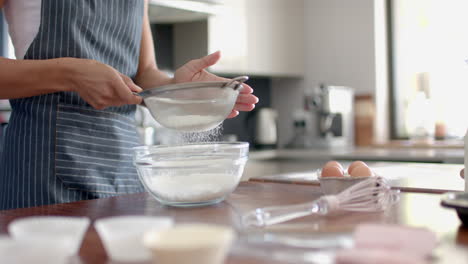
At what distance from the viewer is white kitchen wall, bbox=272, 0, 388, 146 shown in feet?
12.2

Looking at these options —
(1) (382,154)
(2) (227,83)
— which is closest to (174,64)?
(1) (382,154)

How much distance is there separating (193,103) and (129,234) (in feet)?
1.61

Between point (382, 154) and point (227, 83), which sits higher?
point (227, 83)

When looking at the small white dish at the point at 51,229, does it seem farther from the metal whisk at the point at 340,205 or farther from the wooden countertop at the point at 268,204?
the metal whisk at the point at 340,205

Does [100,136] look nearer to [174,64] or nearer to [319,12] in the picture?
[174,64]

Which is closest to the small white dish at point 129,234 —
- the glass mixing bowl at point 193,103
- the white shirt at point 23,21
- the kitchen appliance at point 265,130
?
the glass mixing bowl at point 193,103

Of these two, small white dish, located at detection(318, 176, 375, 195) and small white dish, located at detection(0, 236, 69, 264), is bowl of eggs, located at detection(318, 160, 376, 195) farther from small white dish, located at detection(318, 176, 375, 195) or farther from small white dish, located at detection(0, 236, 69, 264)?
small white dish, located at detection(0, 236, 69, 264)

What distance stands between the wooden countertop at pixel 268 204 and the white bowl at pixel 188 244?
0.24ft

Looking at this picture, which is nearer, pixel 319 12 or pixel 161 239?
pixel 161 239

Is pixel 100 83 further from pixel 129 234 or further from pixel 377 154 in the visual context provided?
pixel 377 154

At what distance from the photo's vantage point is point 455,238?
0.69m

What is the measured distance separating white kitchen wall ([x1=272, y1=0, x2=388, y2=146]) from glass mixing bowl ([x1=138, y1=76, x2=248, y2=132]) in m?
2.82

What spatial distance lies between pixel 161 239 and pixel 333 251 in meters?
0.20

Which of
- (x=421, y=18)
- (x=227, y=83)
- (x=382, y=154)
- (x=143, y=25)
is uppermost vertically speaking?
(x=421, y=18)
